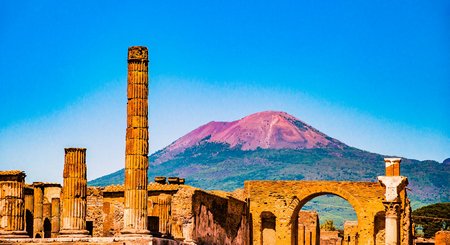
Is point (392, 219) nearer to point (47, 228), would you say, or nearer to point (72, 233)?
point (72, 233)

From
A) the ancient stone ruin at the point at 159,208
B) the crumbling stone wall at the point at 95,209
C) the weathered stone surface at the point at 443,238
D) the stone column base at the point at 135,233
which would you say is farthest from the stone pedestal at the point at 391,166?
the weathered stone surface at the point at 443,238

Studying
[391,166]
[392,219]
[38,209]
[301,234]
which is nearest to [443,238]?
[301,234]

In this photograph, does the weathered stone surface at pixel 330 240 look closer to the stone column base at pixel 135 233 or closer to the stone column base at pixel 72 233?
the stone column base at pixel 72 233

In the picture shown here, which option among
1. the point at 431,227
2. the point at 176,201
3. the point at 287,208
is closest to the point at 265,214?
the point at 287,208

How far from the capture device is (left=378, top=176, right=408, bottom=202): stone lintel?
31.2m

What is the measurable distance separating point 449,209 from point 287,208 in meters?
61.7

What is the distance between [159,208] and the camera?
39062mm

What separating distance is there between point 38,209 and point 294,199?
1348 centimetres

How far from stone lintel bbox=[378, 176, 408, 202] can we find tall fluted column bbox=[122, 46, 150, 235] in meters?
7.80

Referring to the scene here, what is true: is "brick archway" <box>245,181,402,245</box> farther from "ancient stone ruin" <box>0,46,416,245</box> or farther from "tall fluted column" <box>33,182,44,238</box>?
"tall fluted column" <box>33,182,44,238</box>

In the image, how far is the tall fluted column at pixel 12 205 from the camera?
36.4 m

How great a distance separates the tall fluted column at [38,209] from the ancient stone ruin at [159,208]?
4 cm

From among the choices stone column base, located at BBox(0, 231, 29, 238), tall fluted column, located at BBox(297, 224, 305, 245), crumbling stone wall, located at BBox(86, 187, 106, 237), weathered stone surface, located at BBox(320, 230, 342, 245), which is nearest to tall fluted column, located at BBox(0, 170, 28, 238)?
stone column base, located at BBox(0, 231, 29, 238)

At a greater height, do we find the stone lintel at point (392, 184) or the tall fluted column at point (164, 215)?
the stone lintel at point (392, 184)
